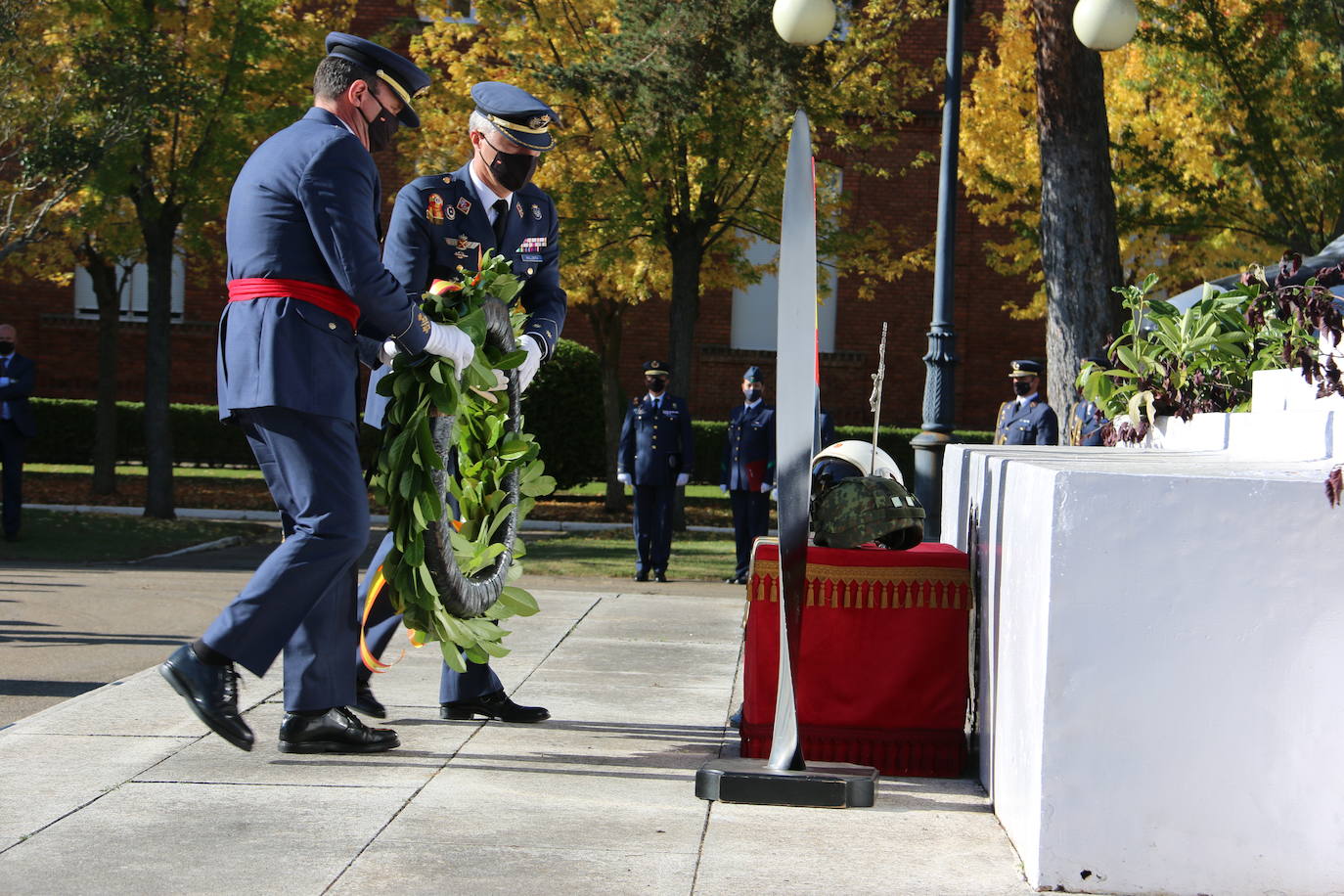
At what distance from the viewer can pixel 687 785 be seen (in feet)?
14.5

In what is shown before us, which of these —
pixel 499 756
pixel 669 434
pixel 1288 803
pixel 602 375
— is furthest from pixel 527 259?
pixel 602 375

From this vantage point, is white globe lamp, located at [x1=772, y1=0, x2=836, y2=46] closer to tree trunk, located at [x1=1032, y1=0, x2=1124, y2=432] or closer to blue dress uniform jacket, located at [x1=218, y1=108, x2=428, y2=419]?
tree trunk, located at [x1=1032, y1=0, x2=1124, y2=432]

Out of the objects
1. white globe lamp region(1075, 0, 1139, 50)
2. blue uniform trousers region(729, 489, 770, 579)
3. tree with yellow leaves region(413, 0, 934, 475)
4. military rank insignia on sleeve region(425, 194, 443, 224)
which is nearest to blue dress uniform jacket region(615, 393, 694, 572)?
blue uniform trousers region(729, 489, 770, 579)

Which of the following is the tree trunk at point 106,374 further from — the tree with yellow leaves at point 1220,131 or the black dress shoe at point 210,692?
the black dress shoe at point 210,692

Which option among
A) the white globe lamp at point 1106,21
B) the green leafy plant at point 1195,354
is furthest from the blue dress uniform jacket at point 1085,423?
the green leafy plant at point 1195,354

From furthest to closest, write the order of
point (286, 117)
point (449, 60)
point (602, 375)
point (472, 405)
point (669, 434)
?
point (602, 375) < point (449, 60) < point (286, 117) < point (669, 434) < point (472, 405)

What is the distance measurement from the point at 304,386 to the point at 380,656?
127 centimetres

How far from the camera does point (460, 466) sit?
5238 millimetres

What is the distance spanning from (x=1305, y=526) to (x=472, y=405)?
9.09ft

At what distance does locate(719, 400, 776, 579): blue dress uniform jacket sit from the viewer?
43.4ft

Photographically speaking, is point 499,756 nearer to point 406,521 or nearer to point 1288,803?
point 406,521

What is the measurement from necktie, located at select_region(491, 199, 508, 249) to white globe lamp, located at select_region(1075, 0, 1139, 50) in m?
7.23

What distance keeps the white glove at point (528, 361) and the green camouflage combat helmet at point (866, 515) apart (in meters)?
1.09

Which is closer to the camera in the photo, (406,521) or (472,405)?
(406,521)
